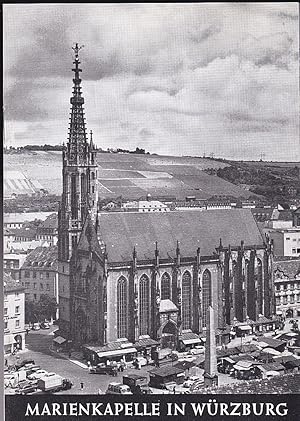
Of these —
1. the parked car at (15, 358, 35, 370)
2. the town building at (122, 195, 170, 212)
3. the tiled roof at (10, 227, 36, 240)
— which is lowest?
the parked car at (15, 358, 35, 370)

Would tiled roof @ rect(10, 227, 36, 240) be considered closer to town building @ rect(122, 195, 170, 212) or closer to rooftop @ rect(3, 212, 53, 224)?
rooftop @ rect(3, 212, 53, 224)

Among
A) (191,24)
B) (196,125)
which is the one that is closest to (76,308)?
(196,125)

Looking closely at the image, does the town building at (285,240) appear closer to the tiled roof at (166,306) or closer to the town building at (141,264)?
the town building at (141,264)

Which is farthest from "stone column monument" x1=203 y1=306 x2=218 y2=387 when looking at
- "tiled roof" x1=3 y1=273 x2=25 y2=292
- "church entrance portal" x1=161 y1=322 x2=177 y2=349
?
"tiled roof" x1=3 y1=273 x2=25 y2=292

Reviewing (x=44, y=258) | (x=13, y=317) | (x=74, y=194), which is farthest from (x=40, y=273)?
(x=74, y=194)

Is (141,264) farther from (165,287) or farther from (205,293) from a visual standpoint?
(205,293)

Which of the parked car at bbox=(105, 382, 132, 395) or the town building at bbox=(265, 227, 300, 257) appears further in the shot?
the town building at bbox=(265, 227, 300, 257)
